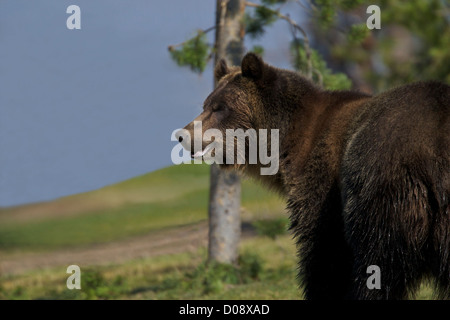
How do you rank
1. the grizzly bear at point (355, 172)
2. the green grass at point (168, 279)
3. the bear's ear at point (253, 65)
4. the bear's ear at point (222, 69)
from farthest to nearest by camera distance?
1. the green grass at point (168, 279)
2. the bear's ear at point (222, 69)
3. the bear's ear at point (253, 65)
4. the grizzly bear at point (355, 172)

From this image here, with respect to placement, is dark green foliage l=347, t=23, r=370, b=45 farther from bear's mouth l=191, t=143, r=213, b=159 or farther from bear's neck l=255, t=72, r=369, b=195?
bear's mouth l=191, t=143, r=213, b=159

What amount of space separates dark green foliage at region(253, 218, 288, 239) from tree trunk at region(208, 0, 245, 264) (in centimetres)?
57

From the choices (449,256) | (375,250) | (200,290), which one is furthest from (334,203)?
(200,290)

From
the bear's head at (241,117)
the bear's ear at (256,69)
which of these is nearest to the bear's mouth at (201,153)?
the bear's head at (241,117)

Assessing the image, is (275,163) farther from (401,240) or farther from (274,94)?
(401,240)

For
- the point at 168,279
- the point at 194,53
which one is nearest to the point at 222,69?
the point at 194,53

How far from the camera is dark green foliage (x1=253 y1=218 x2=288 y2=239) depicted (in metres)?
10.4

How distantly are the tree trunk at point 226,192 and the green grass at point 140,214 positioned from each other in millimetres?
528

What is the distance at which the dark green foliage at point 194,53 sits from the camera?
9508mm

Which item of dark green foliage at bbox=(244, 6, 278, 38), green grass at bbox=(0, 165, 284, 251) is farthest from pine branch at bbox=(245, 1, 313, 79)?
green grass at bbox=(0, 165, 284, 251)

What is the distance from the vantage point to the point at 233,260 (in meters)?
10.0

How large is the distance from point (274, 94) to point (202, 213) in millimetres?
5820

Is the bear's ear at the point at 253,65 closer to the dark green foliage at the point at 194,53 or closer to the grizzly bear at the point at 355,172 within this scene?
the grizzly bear at the point at 355,172

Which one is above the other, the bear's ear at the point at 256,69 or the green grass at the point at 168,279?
the bear's ear at the point at 256,69
